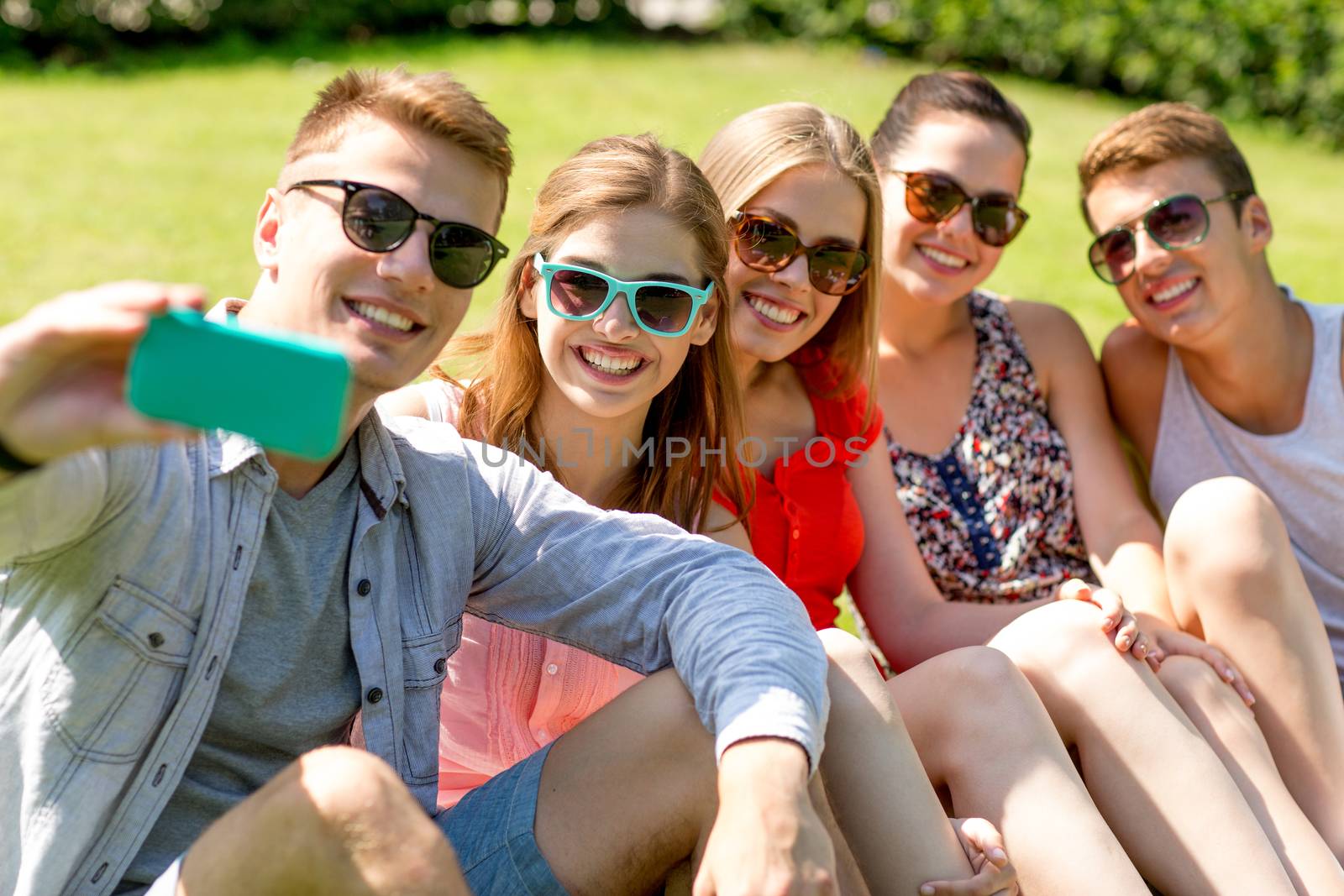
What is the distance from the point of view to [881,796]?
7.88ft

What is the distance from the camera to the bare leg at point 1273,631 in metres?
3.05

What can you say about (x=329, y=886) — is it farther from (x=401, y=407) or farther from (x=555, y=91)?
(x=555, y=91)

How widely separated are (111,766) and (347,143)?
1.05m

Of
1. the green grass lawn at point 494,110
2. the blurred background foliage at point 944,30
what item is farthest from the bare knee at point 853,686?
the blurred background foliage at point 944,30

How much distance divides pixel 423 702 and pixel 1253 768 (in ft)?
5.70

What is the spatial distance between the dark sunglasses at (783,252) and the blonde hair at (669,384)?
0.65ft

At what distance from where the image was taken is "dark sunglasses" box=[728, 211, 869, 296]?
10.5ft

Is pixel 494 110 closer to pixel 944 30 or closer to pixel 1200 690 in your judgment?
pixel 944 30

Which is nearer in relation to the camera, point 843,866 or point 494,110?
point 843,866

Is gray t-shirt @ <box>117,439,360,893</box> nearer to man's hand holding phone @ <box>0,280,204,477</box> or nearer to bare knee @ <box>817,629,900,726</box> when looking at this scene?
man's hand holding phone @ <box>0,280,204,477</box>

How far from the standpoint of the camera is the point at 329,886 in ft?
6.04

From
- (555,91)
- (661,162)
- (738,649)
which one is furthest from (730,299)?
(555,91)

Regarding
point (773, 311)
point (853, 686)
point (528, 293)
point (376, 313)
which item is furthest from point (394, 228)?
point (773, 311)

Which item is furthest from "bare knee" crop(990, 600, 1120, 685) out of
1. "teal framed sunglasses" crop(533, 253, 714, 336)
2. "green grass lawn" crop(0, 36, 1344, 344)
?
"green grass lawn" crop(0, 36, 1344, 344)
